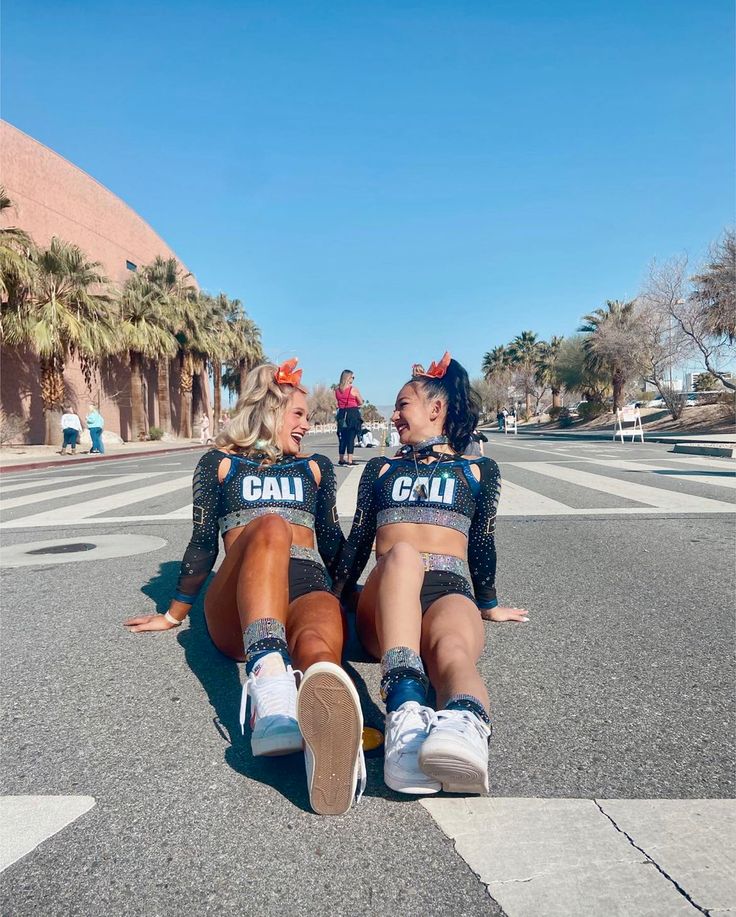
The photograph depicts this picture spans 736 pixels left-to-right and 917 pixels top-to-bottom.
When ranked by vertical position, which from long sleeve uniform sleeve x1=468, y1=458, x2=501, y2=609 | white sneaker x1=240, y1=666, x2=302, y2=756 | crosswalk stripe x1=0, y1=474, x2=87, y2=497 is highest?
long sleeve uniform sleeve x1=468, y1=458, x2=501, y2=609

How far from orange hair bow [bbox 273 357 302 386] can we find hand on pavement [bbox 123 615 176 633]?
4.28 ft

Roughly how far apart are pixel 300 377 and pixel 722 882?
2532 millimetres

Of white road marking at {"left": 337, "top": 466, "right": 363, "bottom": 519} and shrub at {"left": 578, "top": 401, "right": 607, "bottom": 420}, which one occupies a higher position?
shrub at {"left": 578, "top": 401, "right": 607, "bottom": 420}

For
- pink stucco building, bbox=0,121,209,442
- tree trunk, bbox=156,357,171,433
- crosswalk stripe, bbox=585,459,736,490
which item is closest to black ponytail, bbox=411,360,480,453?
crosswalk stripe, bbox=585,459,736,490

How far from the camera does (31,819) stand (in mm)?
1875

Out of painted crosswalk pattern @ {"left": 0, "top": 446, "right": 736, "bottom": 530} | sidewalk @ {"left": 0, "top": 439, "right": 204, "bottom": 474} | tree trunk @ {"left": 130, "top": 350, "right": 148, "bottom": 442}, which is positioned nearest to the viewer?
painted crosswalk pattern @ {"left": 0, "top": 446, "right": 736, "bottom": 530}

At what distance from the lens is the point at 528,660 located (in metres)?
3.04

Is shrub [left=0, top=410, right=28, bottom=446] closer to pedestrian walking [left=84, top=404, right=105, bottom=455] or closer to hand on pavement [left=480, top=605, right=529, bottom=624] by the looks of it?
pedestrian walking [left=84, top=404, right=105, bottom=455]

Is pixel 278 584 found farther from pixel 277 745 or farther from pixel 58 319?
pixel 58 319

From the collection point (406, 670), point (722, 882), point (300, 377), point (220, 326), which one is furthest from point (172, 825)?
point (220, 326)

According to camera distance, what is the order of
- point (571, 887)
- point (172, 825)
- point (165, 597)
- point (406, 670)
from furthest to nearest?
point (165, 597)
point (406, 670)
point (172, 825)
point (571, 887)

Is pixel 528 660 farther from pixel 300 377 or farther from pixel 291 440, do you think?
pixel 300 377

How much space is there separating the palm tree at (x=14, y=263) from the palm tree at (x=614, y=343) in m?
29.2

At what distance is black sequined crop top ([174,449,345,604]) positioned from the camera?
3.08 meters
